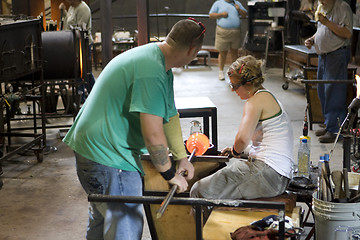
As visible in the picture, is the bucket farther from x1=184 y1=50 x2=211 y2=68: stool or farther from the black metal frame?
x1=184 y1=50 x2=211 y2=68: stool

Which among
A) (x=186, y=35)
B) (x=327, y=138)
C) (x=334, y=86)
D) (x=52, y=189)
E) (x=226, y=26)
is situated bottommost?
(x=52, y=189)

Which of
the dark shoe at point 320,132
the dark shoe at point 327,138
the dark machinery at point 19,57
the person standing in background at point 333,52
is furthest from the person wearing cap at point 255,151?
the dark shoe at point 320,132

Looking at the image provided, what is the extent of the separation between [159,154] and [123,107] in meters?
0.33

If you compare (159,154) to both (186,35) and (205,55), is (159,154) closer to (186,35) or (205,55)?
(186,35)

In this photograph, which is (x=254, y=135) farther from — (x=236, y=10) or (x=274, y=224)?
(x=236, y=10)

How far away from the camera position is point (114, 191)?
10.6 ft

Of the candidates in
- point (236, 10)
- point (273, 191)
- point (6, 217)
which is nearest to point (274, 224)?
point (273, 191)

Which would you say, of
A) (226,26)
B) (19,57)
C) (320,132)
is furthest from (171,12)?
(19,57)

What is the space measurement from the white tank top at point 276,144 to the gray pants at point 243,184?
6 cm

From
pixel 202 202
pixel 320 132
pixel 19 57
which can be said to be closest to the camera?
pixel 202 202

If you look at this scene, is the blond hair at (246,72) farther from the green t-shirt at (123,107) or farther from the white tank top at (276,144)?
the green t-shirt at (123,107)

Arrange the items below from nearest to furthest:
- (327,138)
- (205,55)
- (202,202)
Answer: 1. (202,202)
2. (327,138)
3. (205,55)

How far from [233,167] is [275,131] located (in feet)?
1.33

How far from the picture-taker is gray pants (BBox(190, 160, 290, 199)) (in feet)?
13.4
